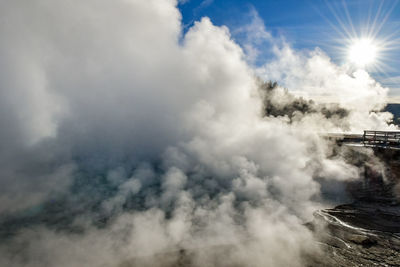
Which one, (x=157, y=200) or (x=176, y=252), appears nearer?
(x=176, y=252)

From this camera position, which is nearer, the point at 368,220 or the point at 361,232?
the point at 361,232

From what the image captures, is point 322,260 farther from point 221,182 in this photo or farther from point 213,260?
point 221,182

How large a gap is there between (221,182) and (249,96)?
5401 millimetres

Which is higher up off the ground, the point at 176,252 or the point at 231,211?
the point at 231,211

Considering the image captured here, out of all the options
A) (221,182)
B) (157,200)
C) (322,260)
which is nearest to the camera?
(322,260)

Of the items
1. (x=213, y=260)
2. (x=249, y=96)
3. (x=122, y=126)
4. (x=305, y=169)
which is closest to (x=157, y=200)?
(x=213, y=260)

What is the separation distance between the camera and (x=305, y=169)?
8.42 meters

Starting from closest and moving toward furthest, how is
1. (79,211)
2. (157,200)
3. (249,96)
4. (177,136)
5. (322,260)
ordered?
(322,260)
(79,211)
(157,200)
(177,136)
(249,96)

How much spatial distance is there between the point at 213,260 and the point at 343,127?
75.4 ft

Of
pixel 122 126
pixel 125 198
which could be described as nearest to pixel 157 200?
pixel 125 198

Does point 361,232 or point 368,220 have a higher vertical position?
point 368,220

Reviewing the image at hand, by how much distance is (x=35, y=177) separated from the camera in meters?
7.22

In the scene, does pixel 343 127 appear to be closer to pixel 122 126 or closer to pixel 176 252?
pixel 122 126

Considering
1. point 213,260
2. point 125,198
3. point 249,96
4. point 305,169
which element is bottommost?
point 213,260
